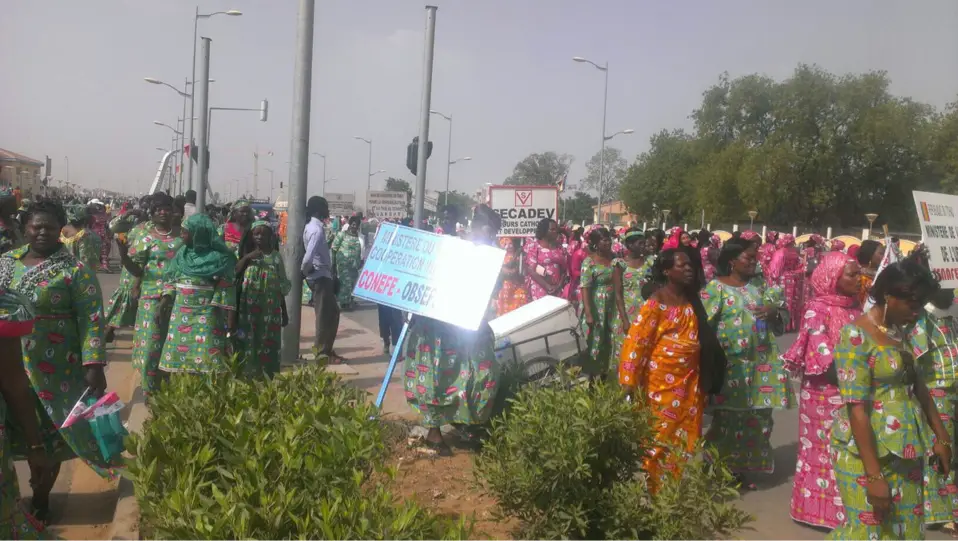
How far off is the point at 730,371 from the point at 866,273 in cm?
218

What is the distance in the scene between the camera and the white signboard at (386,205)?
945 inches

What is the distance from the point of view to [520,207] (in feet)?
37.4

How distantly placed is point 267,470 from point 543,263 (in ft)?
22.7

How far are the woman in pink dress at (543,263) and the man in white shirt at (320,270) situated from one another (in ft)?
7.54

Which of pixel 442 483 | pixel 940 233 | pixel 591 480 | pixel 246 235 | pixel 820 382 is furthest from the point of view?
pixel 246 235

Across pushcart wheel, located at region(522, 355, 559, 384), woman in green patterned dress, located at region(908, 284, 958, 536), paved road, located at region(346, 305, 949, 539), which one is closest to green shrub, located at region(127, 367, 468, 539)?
paved road, located at region(346, 305, 949, 539)

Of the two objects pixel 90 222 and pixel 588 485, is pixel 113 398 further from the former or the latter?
pixel 90 222

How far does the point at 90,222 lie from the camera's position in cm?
1101

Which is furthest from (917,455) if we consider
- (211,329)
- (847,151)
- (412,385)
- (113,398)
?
(847,151)

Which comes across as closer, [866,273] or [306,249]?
[866,273]

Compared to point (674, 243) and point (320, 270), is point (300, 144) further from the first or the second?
point (674, 243)

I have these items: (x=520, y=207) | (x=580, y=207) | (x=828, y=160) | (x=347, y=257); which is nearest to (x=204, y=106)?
(x=347, y=257)

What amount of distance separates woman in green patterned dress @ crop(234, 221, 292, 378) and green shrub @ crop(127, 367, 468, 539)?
2.49 m

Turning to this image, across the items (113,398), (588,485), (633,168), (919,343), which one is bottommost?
(588,485)
